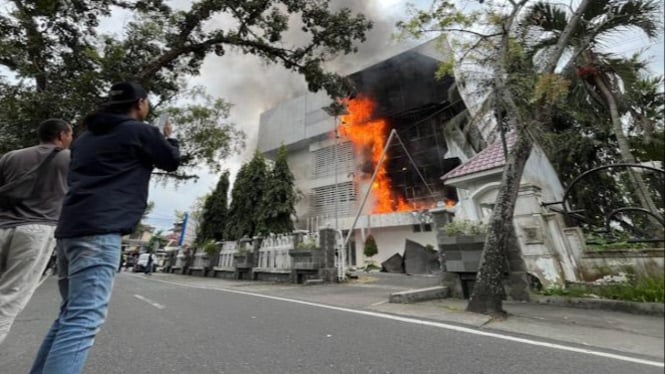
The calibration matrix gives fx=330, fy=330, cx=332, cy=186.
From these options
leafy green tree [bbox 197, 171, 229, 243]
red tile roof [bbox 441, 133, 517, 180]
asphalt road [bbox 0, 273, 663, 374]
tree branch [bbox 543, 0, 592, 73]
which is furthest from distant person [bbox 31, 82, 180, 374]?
leafy green tree [bbox 197, 171, 229, 243]

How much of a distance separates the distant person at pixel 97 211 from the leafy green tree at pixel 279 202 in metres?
15.8

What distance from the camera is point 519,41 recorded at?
4.26 m

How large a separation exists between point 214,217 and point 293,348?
21276 mm

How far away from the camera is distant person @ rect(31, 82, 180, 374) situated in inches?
62.3

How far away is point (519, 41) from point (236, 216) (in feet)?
58.4

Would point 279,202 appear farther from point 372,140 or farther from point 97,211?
point 97,211

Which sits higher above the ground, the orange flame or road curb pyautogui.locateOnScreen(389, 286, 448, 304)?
the orange flame

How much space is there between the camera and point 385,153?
64.6 feet

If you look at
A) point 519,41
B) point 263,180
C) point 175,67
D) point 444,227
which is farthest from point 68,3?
point 263,180

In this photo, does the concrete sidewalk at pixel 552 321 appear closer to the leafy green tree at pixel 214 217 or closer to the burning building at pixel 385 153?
the burning building at pixel 385 153

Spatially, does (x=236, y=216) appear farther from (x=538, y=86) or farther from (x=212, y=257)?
(x=538, y=86)

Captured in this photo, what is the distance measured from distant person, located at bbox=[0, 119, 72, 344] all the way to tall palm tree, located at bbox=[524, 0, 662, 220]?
345cm

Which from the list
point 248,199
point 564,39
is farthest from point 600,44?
point 248,199

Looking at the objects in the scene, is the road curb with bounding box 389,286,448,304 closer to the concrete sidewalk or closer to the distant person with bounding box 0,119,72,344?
the concrete sidewalk
